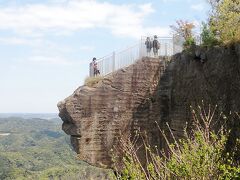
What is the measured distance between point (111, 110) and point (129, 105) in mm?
945

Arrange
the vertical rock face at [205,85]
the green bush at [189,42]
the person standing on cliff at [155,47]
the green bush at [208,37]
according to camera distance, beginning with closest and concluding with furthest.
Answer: the vertical rock face at [205,85]
the green bush at [208,37]
the green bush at [189,42]
the person standing on cliff at [155,47]

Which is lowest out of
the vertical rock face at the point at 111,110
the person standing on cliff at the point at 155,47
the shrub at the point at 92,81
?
the vertical rock face at the point at 111,110

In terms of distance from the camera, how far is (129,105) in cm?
1989

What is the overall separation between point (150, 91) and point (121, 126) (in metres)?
2.27

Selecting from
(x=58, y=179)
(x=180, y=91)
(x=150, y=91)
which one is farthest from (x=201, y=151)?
(x=58, y=179)

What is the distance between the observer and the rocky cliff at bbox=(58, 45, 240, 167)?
18547mm

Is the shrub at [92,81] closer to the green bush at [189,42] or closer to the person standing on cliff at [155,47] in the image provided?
the person standing on cliff at [155,47]

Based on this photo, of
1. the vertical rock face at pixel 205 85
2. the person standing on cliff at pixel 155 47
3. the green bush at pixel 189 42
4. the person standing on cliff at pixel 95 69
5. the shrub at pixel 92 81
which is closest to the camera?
the vertical rock face at pixel 205 85

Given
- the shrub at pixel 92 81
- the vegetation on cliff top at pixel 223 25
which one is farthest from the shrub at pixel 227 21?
the shrub at pixel 92 81

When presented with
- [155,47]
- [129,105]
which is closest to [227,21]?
[155,47]

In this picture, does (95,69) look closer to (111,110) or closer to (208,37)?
(111,110)

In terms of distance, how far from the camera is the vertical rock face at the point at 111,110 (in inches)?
760

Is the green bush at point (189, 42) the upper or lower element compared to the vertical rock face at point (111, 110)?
upper

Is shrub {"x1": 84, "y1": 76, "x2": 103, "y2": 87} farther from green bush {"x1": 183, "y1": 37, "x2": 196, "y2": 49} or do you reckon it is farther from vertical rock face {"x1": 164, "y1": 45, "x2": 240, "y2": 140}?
green bush {"x1": 183, "y1": 37, "x2": 196, "y2": 49}
